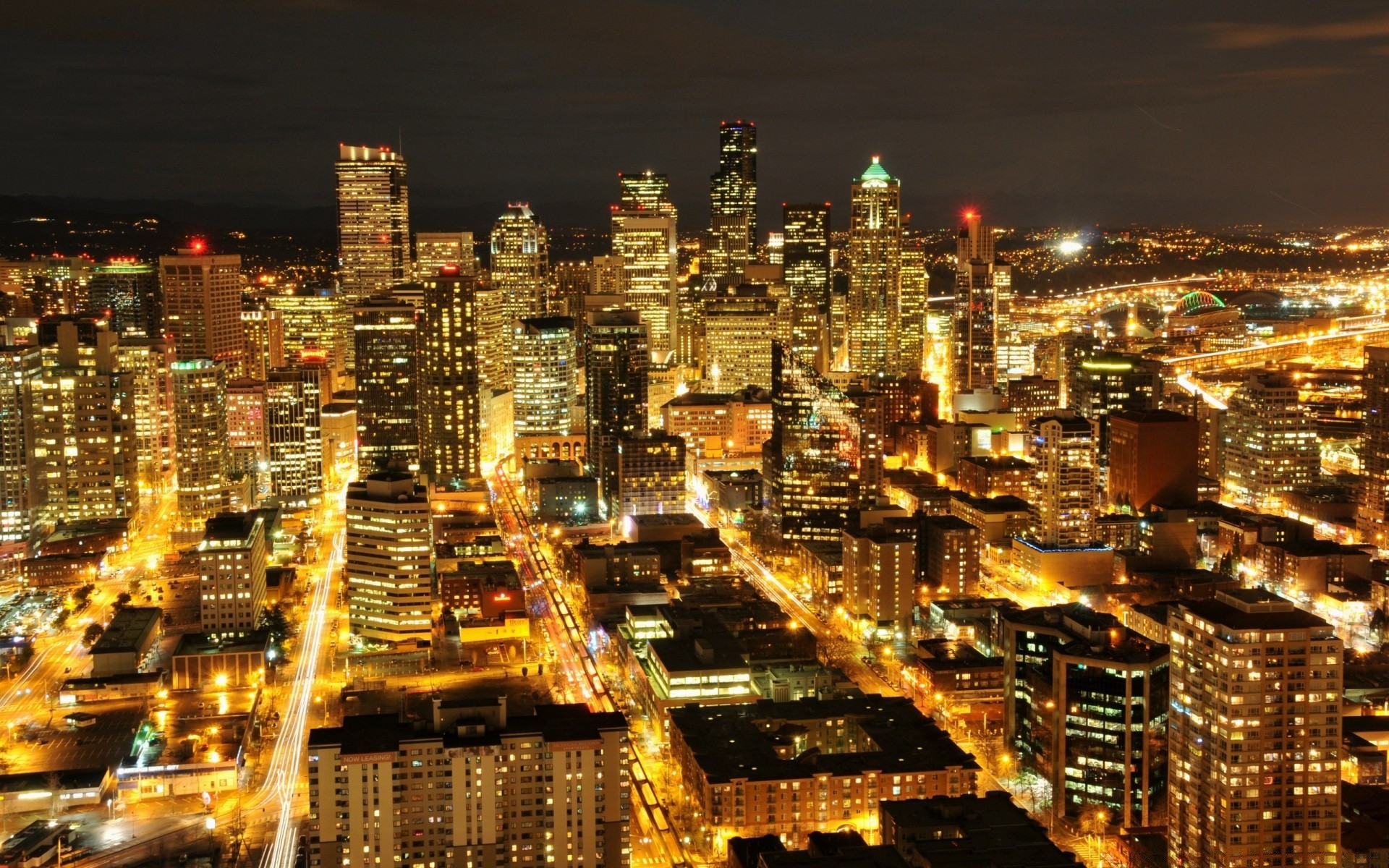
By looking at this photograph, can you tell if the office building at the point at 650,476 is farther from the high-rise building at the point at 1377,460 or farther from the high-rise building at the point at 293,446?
the high-rise building at the point at 1377,460

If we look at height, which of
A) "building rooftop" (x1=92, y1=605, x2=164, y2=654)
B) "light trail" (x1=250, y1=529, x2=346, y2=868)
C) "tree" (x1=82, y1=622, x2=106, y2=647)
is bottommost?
"light trail" (x1=250, y1=529, x2=346, y2=868)

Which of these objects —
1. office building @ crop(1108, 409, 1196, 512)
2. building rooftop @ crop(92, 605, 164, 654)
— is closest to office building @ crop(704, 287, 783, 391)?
office building @ crop(1108, 409, 1196, 512)


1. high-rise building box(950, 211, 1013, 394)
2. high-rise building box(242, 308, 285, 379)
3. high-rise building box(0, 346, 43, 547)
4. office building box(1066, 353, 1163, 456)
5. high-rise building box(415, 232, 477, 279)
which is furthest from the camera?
high-rise building box(415, 232, 477, 279)

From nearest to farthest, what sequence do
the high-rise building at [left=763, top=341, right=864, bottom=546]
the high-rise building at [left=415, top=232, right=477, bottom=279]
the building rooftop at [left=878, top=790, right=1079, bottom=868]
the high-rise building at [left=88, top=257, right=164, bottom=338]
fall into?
the building rooftop at [left=878, top=790, right=1079, bottom=868] < the high-rise building at [left=763, top=341, right=864, bottom=546] < the high-rise building at [left=88, top=257, right=164, bottom=338] < the high-rise building at [left=415, top=232, right=477, bottom=279]

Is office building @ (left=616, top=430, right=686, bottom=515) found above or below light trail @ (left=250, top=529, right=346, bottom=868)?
above

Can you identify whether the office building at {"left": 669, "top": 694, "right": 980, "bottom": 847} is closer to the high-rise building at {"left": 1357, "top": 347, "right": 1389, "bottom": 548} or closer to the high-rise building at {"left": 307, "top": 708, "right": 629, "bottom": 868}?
the high-rise building at {"left": 307, "top": 708, "right": 629, "bottom": 868}

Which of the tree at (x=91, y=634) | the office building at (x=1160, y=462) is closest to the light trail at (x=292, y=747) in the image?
the tree at (x=91, y=634)

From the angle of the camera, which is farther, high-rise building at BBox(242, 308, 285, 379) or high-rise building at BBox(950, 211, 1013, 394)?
high-rise building at BBox(950, 211, 1013, 394)

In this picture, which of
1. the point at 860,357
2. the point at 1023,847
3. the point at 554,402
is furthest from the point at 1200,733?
the point at 860,357
